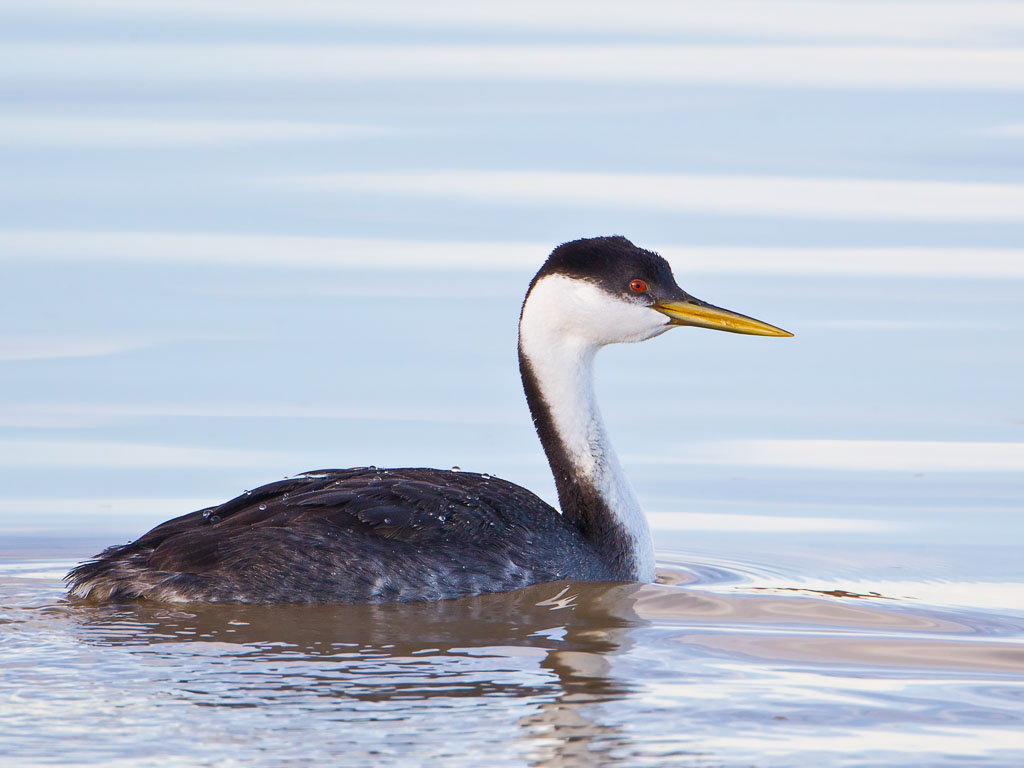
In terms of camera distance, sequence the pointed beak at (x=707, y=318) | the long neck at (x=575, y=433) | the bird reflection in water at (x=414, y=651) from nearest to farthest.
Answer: the bird reflection in water at (x=414, y=651), the long neck at (x=575, y=433), the pointed beak at (x=707, y=318)

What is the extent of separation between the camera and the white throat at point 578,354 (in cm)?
1038

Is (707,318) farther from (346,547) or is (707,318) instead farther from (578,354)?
(346,547)

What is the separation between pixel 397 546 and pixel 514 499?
28.8 inches

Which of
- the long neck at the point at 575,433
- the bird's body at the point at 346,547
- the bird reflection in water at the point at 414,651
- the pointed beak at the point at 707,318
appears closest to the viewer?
the bird reflection in water at the point at 414,651

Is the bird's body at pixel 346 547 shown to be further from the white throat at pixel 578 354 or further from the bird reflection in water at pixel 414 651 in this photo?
the white throat at pixel 578 354

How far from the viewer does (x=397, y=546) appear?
941cm

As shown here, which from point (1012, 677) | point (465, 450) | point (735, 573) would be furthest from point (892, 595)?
point (465, 450)

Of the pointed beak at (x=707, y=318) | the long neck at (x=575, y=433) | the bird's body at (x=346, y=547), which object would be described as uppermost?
the pointed beak at (x=707, y=318)

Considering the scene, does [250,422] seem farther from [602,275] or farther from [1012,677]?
[1012,677]

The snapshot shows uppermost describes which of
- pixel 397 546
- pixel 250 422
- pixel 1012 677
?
pixel 250 422

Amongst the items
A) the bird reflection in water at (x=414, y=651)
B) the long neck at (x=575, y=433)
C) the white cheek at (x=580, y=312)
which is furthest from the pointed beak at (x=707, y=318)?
the bird reflection in water at (x=414, y=651)

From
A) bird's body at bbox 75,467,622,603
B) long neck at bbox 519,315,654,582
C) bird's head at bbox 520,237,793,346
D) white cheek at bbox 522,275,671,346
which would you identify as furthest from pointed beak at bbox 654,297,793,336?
bird's body at bbox 75,467,622,603

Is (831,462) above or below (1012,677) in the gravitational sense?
above

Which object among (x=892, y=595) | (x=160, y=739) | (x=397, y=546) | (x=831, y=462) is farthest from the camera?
(x=831, y=462)
